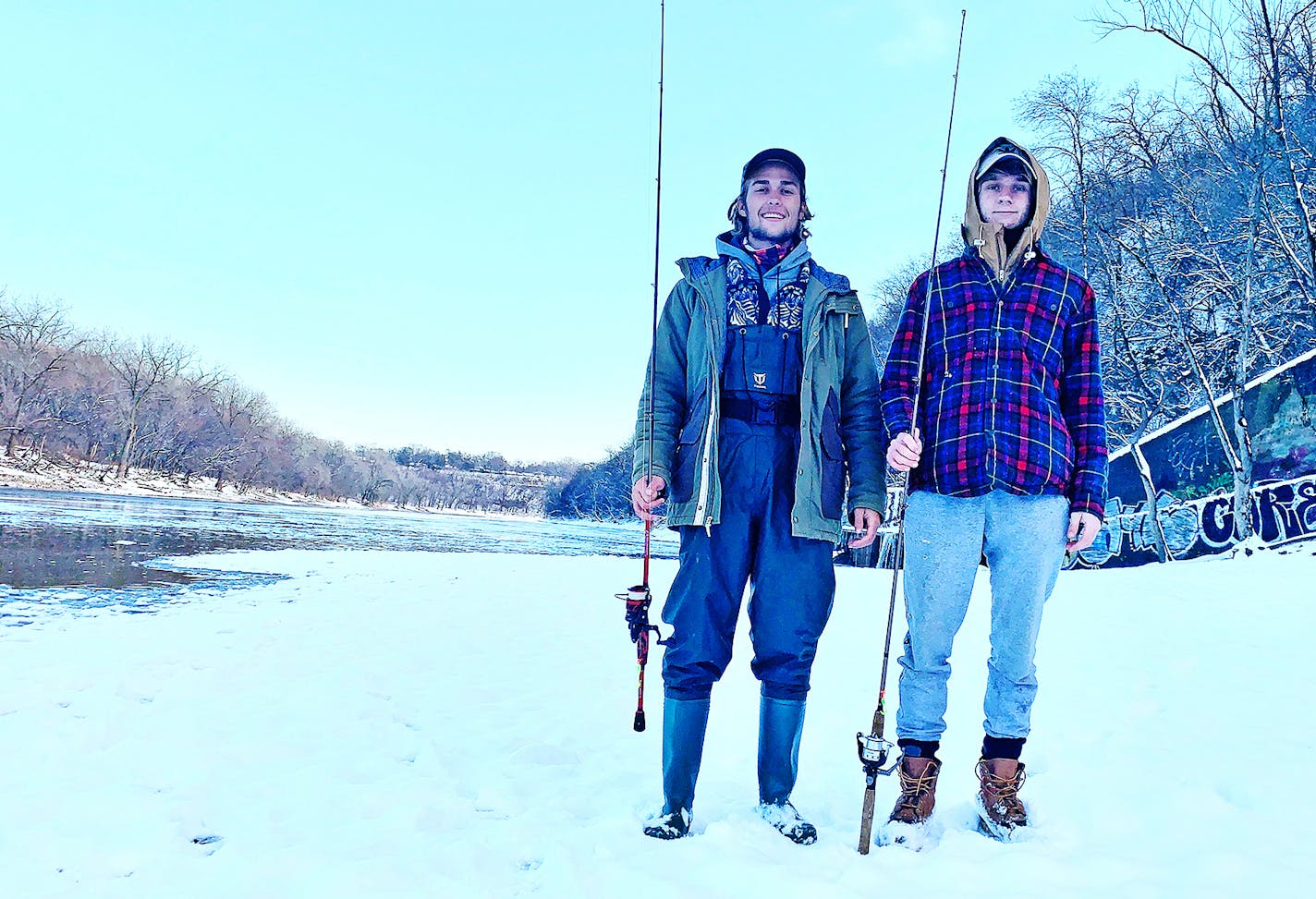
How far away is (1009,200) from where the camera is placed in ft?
8.61

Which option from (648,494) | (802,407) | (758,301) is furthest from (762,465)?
(758,301)

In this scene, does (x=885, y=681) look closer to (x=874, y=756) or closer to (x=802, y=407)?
(x=874, y=756)

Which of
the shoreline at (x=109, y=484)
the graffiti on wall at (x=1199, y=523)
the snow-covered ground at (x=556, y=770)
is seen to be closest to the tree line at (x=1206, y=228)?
the graffiti on wall at (x=1199, y=523)

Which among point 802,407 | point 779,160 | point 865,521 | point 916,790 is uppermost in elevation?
point 779,160

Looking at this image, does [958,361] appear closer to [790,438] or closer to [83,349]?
[790,438]

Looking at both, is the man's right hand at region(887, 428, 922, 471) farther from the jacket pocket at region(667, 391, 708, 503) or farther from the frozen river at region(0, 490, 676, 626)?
the frozen river at region(0, 490, 676, 626)

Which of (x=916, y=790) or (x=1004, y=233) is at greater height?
(x=1004, y=233)

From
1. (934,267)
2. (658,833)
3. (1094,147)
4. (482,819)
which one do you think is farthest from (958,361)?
(1094,147)

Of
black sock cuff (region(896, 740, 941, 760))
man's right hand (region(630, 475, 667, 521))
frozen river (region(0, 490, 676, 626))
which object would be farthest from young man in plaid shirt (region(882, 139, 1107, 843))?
frozen river (region(0, 490, 676, 626))

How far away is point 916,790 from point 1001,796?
26 centimetres

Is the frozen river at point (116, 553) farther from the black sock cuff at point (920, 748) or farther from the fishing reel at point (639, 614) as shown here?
the black sock cuff at point (920, 748)

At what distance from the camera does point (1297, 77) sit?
11.4 meters

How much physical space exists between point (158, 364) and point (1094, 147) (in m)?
77.9

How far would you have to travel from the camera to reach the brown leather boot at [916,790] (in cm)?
238
